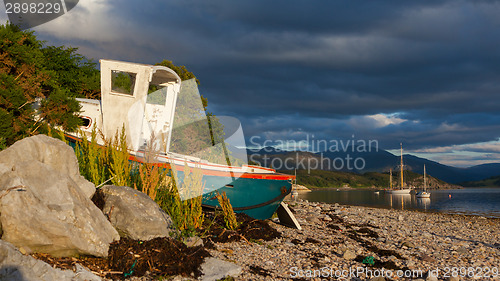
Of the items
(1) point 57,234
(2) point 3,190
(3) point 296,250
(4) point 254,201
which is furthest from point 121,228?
(4) point 254,201

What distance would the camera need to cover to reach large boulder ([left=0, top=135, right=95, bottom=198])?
7.05 metres

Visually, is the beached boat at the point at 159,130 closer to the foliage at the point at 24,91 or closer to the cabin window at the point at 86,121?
the cabin window at the point at 86,121

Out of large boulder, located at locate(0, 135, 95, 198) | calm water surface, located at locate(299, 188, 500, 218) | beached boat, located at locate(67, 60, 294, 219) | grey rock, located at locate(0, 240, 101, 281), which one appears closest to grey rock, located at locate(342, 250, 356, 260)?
beached boat, located at locate(67, 60, 294, 219)

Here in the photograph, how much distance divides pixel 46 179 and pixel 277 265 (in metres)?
5.68

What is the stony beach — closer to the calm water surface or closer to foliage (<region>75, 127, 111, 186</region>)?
foliage (<region>75, 127, 111, 186</region>)

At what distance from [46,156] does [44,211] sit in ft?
5.97

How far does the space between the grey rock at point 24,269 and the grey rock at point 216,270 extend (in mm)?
2457

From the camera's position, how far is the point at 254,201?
1345 centimetres

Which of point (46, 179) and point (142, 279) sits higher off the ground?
point (46, 179)

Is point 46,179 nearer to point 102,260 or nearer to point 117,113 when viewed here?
point 102,260

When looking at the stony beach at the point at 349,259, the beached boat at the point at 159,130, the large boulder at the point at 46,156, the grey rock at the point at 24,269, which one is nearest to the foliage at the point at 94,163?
the beached boat at the point at 159,130

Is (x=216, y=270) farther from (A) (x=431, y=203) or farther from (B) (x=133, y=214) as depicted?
(A) (x=431, y=203)

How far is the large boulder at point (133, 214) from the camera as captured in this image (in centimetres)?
793

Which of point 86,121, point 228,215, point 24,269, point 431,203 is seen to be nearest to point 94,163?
point 86,121
